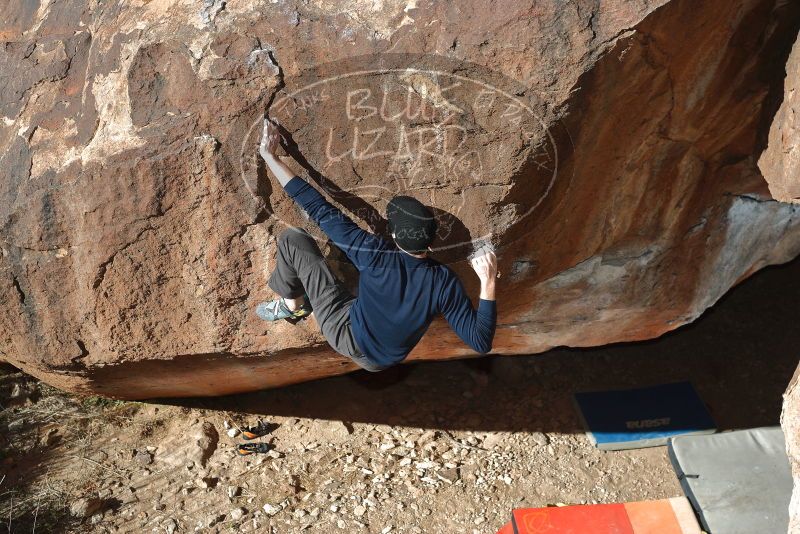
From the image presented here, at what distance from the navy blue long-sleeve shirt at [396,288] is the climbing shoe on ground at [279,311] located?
0.32 meters

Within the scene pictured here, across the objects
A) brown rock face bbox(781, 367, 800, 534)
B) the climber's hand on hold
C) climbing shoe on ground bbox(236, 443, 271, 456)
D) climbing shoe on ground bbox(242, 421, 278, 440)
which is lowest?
brown rock face bbox(781, 367, 800, 534)

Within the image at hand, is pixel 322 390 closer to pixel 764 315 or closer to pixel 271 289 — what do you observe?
pixel 271 289

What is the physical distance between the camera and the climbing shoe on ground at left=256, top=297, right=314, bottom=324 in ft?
9.80

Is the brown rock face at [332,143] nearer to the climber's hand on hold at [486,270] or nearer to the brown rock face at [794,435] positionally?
the climber's hand on hold at [486,270]

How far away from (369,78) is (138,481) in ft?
7.90

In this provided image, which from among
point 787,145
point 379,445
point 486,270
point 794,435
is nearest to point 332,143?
point 486,270

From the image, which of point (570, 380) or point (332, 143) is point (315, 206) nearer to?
point (332, 143)

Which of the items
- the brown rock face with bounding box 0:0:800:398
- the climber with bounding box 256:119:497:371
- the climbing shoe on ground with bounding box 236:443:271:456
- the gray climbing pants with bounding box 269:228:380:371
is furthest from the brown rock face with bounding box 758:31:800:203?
the climbing shoe on ground with bounding box 236:443:271:456

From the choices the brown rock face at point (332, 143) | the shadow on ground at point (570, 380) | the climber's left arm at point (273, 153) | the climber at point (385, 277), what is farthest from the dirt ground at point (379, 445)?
the climber's left arm at point (273, 153)

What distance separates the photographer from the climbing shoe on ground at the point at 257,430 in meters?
3.93

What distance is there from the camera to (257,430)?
3.98 meters

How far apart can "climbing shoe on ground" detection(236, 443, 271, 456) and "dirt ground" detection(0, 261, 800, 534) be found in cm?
4

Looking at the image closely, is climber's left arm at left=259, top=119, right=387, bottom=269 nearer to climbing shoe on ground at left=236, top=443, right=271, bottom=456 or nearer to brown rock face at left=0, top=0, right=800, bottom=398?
brown rock face at left=0, top=0, right=800, bottom=398

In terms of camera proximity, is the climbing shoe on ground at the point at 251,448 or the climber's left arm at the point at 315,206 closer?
the climber's left arm at the point at 315,206
